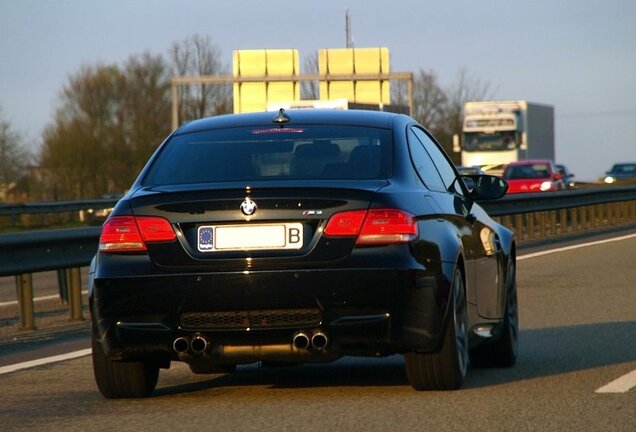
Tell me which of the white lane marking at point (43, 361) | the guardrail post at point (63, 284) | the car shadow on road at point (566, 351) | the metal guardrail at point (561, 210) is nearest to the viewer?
the car shadow on road at point (566, 351)

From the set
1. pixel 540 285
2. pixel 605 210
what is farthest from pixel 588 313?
pixel 605 210

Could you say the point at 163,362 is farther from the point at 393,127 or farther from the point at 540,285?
the point at 540,285

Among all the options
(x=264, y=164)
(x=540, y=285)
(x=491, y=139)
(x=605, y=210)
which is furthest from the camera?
(x=491, y=139)

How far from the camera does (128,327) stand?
7.31m

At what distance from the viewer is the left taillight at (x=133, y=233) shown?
730cm

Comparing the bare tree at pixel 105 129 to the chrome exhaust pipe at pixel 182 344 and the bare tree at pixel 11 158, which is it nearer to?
the bare tree at pixel 11 158

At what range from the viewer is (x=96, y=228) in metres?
13.5

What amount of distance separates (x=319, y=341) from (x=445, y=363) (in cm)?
72

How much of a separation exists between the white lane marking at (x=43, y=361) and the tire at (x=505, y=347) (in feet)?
8.70

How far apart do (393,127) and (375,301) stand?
1233 millimetres

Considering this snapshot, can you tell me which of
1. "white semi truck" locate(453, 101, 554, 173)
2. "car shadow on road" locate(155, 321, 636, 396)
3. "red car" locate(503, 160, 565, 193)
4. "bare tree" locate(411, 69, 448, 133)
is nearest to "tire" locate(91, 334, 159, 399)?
"car shadow on road" locate(155, 321, 636, 396)

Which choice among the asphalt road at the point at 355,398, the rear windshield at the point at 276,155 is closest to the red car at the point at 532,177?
the asphalt road at the point at 355,398

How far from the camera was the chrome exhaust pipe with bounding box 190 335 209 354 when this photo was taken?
23.7ft

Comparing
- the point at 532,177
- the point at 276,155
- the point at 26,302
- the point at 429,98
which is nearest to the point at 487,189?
the point at 276,155
